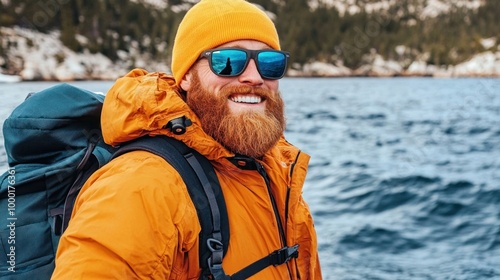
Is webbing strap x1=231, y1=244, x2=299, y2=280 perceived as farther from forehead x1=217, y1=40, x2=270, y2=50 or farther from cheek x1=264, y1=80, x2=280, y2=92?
forehead x1=217, y1=40, x2=270, y2=50

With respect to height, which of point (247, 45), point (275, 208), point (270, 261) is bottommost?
point (270, 261)

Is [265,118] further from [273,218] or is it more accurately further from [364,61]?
[364,61]

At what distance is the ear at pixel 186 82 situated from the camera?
2.57 metres

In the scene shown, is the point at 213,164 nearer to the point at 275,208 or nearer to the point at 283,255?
the point at 275,208

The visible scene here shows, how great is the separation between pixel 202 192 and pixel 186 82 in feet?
2.57

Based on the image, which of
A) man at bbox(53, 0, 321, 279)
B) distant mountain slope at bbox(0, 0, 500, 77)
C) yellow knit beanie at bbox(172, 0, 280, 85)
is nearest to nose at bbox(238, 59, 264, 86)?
man at bbox(53, 0, 321, 279)

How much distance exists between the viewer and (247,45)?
8.27ft

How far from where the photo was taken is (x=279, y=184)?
2.49 meters

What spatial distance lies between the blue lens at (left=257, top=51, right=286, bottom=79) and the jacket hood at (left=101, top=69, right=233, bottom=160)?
0.49 meters

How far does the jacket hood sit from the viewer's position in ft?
6.75

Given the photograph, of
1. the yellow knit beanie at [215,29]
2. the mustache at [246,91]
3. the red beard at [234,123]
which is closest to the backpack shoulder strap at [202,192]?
the red beard at [234,123]

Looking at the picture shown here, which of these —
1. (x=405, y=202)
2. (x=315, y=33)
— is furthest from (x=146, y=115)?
(x=315, y=33)

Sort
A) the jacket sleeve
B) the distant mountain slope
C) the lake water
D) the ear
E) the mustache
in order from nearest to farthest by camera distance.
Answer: the jacket sleeve < the mustache < the ear < the lake water < the distant mountain slope

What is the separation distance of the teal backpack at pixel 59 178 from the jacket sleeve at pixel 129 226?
10 cm
